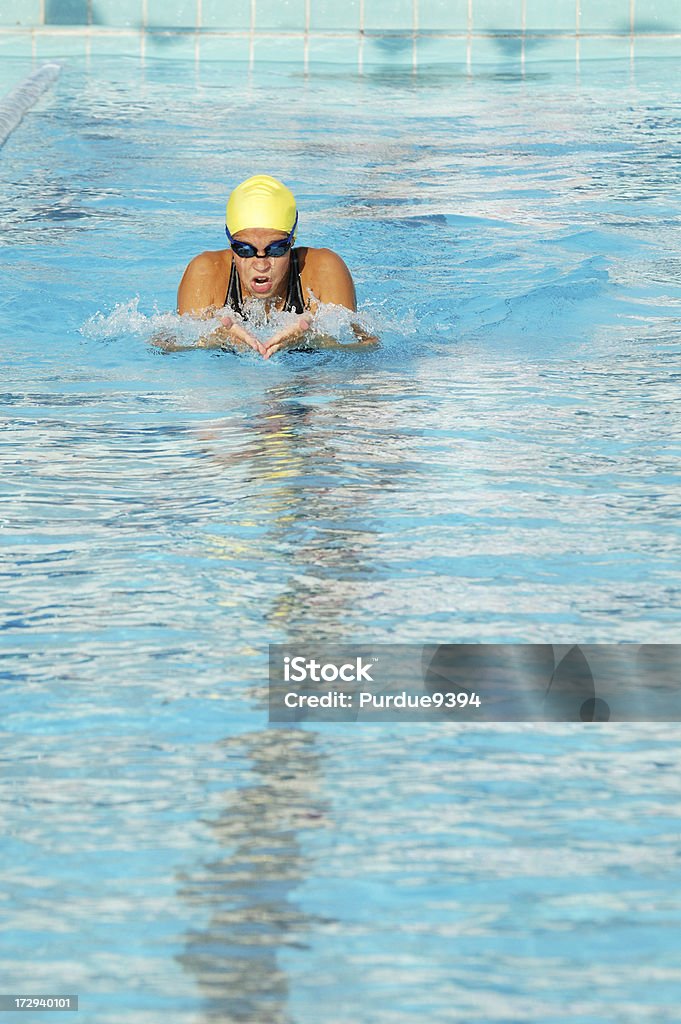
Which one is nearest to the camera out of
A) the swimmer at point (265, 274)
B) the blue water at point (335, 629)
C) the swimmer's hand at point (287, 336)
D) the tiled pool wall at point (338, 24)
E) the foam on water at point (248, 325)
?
the blue water at point (335, 629)

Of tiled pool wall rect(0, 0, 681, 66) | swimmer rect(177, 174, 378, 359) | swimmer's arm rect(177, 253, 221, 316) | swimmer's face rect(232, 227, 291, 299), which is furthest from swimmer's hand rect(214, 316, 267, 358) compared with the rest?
tiled pool wall rect(0, 0, 681, 66)

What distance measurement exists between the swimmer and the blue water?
0.45 ft

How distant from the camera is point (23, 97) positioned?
13594mm

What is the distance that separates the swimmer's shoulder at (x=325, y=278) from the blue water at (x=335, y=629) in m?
0.20

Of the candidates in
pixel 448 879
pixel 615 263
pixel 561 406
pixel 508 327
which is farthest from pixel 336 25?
pixel 448 879

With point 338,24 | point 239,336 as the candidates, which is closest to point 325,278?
point 239,336

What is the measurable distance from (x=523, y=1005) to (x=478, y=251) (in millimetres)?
6288

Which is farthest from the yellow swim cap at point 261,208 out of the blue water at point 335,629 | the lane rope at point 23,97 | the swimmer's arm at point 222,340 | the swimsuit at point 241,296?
the lane rope at point 23,97

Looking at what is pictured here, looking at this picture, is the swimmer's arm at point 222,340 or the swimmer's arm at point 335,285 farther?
the swimmer's arm at point 335,285

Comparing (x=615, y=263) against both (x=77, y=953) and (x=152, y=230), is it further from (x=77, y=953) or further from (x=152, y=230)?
(x=77, y=953)

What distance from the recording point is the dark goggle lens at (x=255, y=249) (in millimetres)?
5523

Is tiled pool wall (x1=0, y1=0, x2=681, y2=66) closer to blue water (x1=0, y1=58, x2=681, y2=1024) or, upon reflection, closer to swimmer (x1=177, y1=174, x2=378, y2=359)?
blue water (x1=0, y1=58, x2=681, y2=1024)

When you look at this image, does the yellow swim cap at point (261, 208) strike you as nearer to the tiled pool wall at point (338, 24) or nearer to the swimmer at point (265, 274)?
the swimmer at point (265, 274)

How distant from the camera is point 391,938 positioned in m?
2.10
